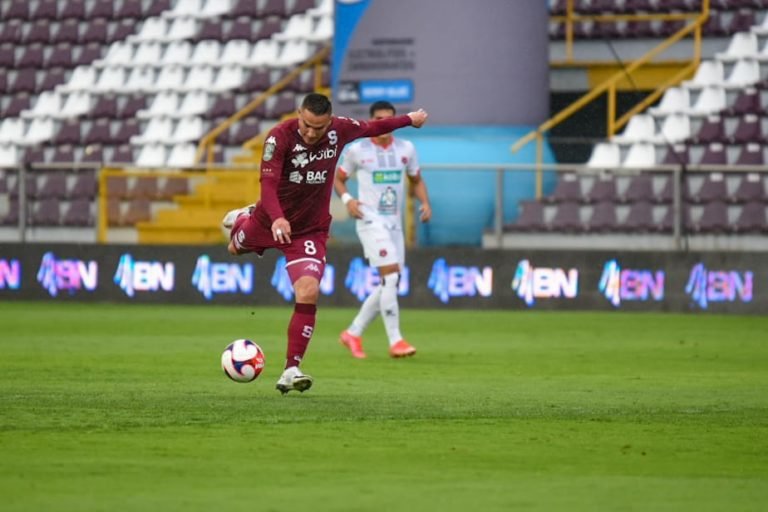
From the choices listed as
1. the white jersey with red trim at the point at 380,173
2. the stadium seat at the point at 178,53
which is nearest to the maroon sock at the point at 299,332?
the white jersey with red trim at the point at 380,173

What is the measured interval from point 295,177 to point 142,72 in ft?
65.9

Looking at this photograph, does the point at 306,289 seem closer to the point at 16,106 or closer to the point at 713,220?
the point at 713,220

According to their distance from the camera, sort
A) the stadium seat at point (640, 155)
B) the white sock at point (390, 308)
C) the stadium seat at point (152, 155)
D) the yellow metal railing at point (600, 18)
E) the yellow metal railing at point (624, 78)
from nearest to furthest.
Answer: the white sock at point (390, 308), the stadium seat at point (640, 155), the yellow metal railing at point (624, 78), the yellow metal railing at point (600, 18), the stadium seat at point (152, 155)

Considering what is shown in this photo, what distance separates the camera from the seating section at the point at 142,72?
29203 mm

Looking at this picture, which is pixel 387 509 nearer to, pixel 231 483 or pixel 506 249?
pixel 231 483

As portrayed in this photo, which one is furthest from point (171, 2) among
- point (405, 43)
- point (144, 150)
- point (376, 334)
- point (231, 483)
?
point (231, 483)

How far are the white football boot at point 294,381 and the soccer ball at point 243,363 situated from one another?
19 cm

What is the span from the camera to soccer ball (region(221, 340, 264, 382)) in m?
11.2

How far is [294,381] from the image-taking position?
11008mm

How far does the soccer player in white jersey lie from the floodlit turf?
1.23 ft

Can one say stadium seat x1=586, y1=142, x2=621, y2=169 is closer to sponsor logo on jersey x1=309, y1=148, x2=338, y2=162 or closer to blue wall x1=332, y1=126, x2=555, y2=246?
blue wall x1=332, y1=126, x2=555, y2=246

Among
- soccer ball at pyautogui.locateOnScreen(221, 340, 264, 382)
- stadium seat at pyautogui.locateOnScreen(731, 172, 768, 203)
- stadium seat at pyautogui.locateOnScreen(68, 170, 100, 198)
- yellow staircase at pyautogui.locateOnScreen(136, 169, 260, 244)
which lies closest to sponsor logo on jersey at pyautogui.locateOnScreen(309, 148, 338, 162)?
soccer ball at pyautogui.locateOnScreen(221, 340, 264, 382)

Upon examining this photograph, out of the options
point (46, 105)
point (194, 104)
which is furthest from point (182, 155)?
point (46, 105)

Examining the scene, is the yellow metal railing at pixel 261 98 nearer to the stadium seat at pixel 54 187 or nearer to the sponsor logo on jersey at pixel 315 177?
the stadium seat at pixel 54 187
